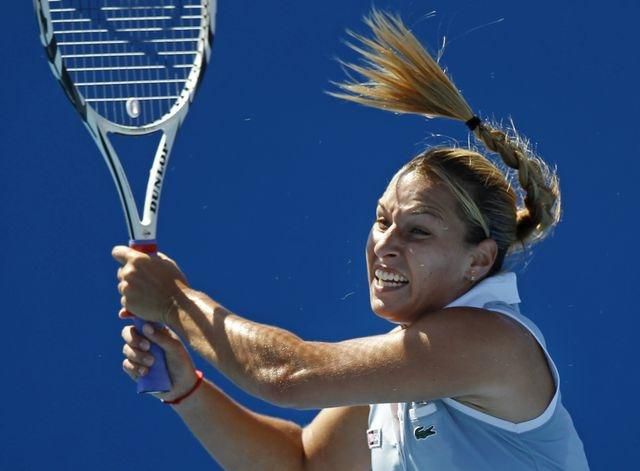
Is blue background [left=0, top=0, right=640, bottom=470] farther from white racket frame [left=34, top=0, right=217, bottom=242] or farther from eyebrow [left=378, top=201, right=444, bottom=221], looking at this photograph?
eyebrow [left=378, top=201, right=444, bottom=221]

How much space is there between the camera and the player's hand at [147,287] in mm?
2836

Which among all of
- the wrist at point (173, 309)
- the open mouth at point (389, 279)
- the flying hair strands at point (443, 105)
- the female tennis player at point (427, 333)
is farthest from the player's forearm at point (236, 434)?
the flying hair strands at point (443, 105)

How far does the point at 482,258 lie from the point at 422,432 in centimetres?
41

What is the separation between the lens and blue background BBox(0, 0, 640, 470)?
160 inches

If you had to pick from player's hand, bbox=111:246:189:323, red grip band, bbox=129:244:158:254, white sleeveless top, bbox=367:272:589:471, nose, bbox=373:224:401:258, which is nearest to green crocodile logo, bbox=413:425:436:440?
white sleeveless top, bbox=367:272:589:471

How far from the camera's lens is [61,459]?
13.8 feet

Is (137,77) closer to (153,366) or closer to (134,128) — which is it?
(134,128)

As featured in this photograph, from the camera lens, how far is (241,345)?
2.74 metres

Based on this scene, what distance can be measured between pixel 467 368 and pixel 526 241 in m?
0.46

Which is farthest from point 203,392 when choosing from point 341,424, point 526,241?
point 526,241

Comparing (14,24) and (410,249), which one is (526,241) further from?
(14,24)

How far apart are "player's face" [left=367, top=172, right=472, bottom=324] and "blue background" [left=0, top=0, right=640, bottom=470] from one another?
4.11 feet

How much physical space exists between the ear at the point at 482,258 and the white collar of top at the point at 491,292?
2cm

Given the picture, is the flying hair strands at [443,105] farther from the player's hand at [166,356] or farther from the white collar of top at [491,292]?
the player's hand at [166,356]
